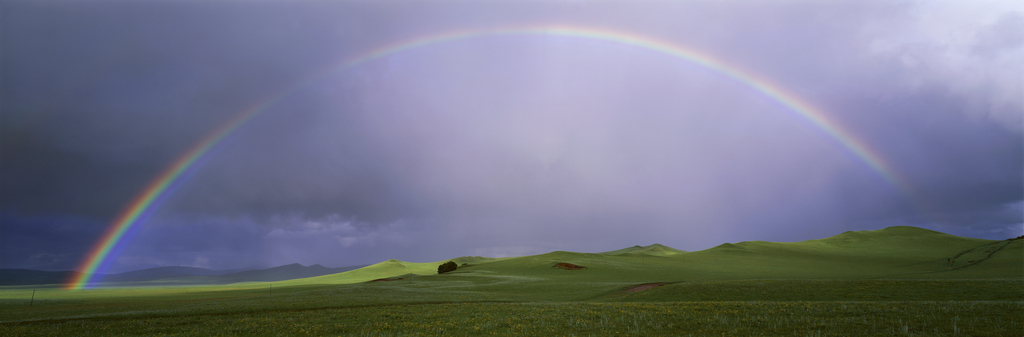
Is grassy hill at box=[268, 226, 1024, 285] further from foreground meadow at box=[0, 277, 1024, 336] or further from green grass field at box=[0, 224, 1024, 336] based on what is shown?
foreground meadow at box=[0, 277, 1024, 336]

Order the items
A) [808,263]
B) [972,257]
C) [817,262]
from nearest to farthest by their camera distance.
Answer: [972,257], [808,263], [817,262]

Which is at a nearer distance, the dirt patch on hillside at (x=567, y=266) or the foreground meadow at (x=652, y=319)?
the foreground meadow at (x=652, y=319)

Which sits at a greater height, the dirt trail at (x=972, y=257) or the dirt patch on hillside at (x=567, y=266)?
the dirt trail at (x=972, y=257)

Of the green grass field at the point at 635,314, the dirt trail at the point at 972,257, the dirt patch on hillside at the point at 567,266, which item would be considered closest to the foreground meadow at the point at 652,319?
the green grass field at the point at 635,314

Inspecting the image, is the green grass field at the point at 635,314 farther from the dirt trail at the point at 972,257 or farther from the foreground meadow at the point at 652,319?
the dirt trail at the point at 972,257

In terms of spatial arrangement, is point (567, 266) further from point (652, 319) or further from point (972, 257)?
point (972, 257)

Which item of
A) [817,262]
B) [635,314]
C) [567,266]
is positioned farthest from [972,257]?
[635,314]

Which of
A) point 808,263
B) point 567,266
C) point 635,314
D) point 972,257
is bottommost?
point 635,314

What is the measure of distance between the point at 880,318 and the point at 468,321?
20.2 metres

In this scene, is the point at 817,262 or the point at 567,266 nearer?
the point at 567,266

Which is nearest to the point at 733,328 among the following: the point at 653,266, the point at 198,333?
the point at 198,333

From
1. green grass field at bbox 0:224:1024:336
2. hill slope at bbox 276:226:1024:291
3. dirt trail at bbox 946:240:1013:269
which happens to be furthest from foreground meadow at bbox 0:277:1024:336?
dirt trail at bbox 946:240:1013:269

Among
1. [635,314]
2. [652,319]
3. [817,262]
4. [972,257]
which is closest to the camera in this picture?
[652,319]

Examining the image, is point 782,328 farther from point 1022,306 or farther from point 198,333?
point 198,333
